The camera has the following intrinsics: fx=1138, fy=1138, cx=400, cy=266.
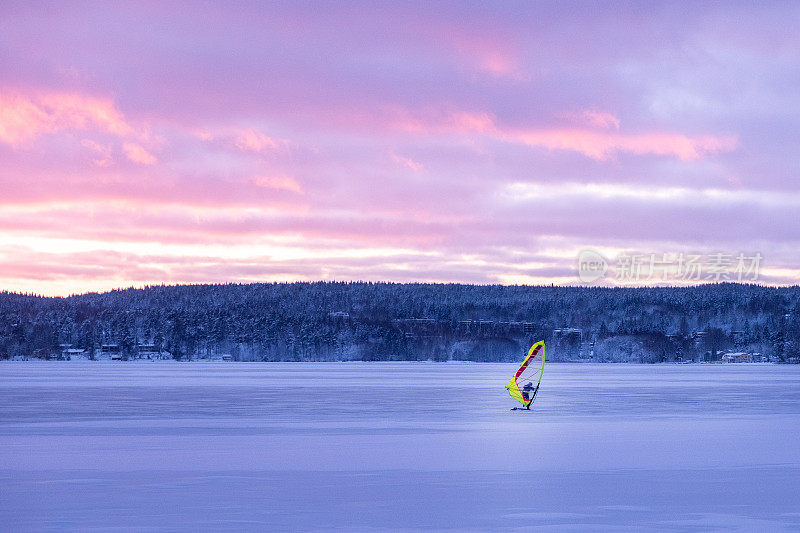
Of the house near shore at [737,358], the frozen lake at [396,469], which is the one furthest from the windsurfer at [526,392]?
the house near shore at [737,358]

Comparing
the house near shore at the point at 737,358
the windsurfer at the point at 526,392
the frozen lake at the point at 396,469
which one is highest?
the house near shore at the point at 737,358

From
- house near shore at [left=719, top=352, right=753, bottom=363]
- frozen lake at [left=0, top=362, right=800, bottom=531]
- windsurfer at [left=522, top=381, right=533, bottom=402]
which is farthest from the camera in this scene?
house near shore at [left=719, top=352, right=753, bottom=363]

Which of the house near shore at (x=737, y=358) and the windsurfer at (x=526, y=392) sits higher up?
the house near shore at (x=737, y=358)

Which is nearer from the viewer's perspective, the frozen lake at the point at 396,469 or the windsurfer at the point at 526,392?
the frozen lake at the point at 396,469

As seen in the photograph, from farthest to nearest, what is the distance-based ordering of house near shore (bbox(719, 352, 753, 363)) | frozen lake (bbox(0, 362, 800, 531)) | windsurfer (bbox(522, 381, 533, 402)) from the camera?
house near shore (bbox(719, 352, 753, 363))
windsurfer (bbox(522, 381, 533, 402))
frozen lake (bbox(0, 362, 800, 531))

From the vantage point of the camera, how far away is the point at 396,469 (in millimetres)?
19500

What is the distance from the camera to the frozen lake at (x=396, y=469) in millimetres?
14586

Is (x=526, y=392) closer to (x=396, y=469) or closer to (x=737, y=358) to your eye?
(x=396, y=469)

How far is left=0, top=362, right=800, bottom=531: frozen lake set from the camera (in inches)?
574

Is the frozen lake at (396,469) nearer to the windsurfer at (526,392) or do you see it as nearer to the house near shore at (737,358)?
the windsurfer at (526,392)

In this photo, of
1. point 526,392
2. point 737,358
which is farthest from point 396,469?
point 737,358

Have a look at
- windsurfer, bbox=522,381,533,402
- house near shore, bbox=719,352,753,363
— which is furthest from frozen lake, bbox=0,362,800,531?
house near shore, bbox=719,352,753,363

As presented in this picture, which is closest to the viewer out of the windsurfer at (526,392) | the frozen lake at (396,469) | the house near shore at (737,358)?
the frozen lake at (396,469)

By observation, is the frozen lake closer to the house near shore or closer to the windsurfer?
the windsurfer
